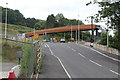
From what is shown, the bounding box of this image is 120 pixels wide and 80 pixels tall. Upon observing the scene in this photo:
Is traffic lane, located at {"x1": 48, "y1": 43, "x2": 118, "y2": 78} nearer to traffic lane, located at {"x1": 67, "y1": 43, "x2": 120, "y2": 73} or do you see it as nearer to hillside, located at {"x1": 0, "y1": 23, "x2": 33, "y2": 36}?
traffic lane, located at {"x1": 67, "y1": 43, "x2": 120, "y2": 73}

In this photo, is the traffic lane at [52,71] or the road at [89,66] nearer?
the traffic lane at [52,71]

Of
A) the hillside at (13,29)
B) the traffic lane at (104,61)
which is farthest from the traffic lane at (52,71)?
the traffic lane at (104,61)

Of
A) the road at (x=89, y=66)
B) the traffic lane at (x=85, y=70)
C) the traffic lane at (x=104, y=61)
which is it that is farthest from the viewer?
the traffic lane at (x=104, y=61)

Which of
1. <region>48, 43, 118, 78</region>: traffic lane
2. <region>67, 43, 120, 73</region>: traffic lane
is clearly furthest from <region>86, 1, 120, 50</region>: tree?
<region>48, 43, 118, 78</region>: traffic lane

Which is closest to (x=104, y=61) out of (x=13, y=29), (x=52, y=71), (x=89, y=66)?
(x=89, y=66)

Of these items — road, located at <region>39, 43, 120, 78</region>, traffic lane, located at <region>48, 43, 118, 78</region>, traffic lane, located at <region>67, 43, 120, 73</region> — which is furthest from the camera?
traffic lane, located at <region>67, 43, 120, 73</region>

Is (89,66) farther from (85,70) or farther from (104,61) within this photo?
(104,61)

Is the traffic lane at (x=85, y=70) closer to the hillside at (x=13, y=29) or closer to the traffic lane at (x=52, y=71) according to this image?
the traffic lane at (x=52, y=71)

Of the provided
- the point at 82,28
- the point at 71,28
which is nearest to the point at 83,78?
the point at 82,28

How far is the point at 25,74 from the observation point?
10758 mm

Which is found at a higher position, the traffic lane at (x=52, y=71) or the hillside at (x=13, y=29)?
the hillside at (x=13, y=29)

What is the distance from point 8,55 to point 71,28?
81.9 m

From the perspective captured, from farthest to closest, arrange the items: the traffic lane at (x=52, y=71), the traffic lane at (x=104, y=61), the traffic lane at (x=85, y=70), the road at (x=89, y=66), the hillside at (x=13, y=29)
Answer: the hillside at (x=13, y=29), the traffic lane at (x=104, y=61), the road at (x=89, y=66), the traffic lane at (x=85, y=70), the traffic lane at (x=52, y=71)

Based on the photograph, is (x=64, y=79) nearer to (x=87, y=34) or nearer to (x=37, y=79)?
(x=37, y=79)
